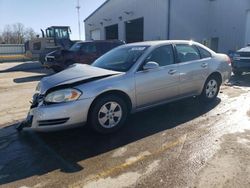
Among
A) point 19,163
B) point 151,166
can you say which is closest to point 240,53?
point 151,166

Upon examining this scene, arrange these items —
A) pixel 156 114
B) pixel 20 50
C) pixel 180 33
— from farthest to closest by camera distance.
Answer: pixel 20 50, pixel 180 33, pixel 156 114

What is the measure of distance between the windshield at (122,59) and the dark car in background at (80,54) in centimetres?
702

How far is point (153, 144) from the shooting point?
411cm

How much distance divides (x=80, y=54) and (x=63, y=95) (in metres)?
8.85

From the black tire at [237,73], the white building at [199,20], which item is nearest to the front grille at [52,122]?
the black tire at [237,73]

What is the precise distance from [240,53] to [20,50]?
32.7m

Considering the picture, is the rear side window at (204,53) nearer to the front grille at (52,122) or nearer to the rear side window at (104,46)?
the front grille at (52,122)

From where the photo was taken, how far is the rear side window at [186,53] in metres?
5.60

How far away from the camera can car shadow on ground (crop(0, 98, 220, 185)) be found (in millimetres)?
3482

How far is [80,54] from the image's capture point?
1265 cm

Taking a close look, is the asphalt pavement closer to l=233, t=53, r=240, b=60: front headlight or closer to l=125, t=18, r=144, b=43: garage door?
l=233, t=53, r=240, b=60: front headlight

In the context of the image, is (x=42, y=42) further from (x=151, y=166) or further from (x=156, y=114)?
(x=151, y=166)

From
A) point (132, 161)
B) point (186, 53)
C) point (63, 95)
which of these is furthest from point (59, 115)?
point (186, 53)

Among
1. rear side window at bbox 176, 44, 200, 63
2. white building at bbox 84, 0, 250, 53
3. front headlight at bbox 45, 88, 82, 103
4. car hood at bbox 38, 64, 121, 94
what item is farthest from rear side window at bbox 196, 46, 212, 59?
white building at bbox 84, 0, 250, 53
